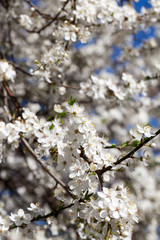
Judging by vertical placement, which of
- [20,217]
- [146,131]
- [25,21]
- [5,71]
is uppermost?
[25,21]

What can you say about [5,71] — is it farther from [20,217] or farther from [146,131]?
[146,131]

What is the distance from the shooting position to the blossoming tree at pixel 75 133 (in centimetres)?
164

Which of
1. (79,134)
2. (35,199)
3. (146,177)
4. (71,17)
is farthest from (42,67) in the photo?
(146,177)

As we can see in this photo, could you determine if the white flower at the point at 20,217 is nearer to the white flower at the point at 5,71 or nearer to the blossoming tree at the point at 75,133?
the blossoming tree at the point at 75,133

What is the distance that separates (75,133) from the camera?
1654mm

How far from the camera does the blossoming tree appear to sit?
1638mm

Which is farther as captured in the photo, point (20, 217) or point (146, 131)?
point (20, 217)

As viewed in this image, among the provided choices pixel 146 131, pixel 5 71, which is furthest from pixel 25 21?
pixel 146 131

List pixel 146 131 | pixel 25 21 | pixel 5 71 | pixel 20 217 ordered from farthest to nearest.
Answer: pixel 25 21, pixel 5 71, pixel 20 217, pixel 146 131

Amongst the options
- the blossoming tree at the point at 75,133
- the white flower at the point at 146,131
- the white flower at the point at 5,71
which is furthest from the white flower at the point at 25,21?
the white flower at the point at 146,131

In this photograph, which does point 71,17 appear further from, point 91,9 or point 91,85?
point 91,85

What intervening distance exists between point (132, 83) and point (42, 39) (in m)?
2.87

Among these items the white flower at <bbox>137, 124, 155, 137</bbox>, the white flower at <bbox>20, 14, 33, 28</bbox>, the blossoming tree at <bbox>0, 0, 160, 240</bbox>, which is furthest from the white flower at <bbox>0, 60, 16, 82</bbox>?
the white flower at <bbox>137, 124, 155, 137</bbox>

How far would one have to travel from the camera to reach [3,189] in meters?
4.82
